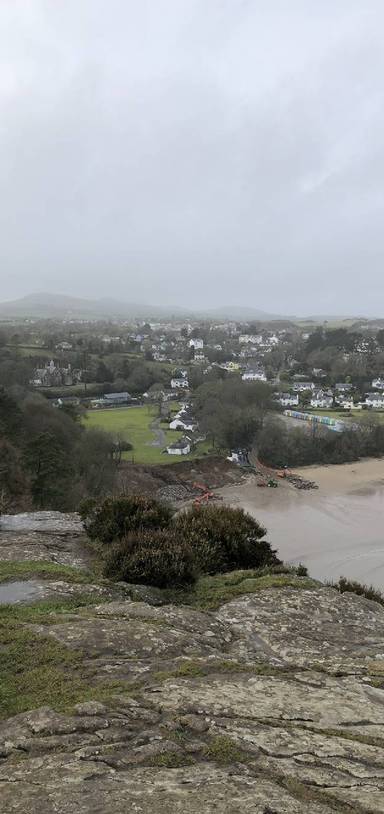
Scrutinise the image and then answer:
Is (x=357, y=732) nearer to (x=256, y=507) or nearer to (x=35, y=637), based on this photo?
(x=35, y=637)

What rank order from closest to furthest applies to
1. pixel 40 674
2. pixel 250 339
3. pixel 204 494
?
pixel 40 674 → pixel 204 494 → pixel 250 339

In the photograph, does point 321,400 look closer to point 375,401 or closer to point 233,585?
point 375,401

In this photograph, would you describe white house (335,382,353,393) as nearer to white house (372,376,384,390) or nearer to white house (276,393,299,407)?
white house (372,376,384,390)

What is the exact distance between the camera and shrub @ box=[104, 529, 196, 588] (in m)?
7.55

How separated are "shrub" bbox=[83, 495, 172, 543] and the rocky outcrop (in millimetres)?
3111

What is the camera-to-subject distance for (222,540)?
372 inches

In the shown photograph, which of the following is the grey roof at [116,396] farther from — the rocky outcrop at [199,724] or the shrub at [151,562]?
the rocky outcrop at [199,724]

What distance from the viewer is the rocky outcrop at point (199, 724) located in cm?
293

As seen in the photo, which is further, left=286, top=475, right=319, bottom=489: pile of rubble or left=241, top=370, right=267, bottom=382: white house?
left=241, top=370, right=267, bottom=382: white house

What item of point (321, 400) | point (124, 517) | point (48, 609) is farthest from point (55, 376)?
point (48, 609)

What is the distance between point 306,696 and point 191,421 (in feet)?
206

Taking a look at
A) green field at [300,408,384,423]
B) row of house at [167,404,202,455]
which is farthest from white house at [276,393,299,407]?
row of house at [167,404,202,455]

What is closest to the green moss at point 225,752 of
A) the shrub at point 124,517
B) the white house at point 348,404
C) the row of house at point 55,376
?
the shrub at point 124,517

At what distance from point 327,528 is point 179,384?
214 ft
